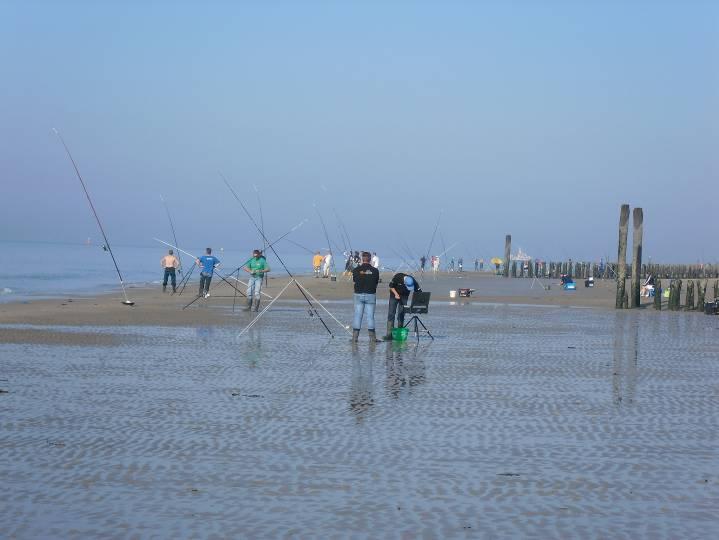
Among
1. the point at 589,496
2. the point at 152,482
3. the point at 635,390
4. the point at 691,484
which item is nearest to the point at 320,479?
the point at 152,482

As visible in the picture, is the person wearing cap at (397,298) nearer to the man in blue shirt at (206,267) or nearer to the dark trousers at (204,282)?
the man in blue shirt at (206,267)

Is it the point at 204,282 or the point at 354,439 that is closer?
the point at 354,439

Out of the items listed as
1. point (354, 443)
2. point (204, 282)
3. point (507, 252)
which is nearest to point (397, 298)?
point (354, 443)

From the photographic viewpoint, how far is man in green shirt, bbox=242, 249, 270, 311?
2641 cm

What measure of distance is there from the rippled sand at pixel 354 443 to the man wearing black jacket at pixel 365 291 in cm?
116

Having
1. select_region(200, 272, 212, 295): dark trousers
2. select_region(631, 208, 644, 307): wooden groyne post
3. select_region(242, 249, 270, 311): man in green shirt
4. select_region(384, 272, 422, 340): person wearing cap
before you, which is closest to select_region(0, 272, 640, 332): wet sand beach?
select_region(200, 272, 212, 295): dark trousers

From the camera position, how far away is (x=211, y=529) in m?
6.32

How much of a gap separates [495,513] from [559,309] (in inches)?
1006

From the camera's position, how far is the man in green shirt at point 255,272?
26.4 m

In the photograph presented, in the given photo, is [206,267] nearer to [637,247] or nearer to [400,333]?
[637,247]

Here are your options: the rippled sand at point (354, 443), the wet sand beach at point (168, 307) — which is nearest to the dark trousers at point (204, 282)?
the wet sand beach at point (168, 307)

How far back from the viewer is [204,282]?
33156 millimetres

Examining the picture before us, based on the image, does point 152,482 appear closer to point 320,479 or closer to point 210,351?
point 320,479

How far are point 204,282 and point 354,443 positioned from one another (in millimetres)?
24477
